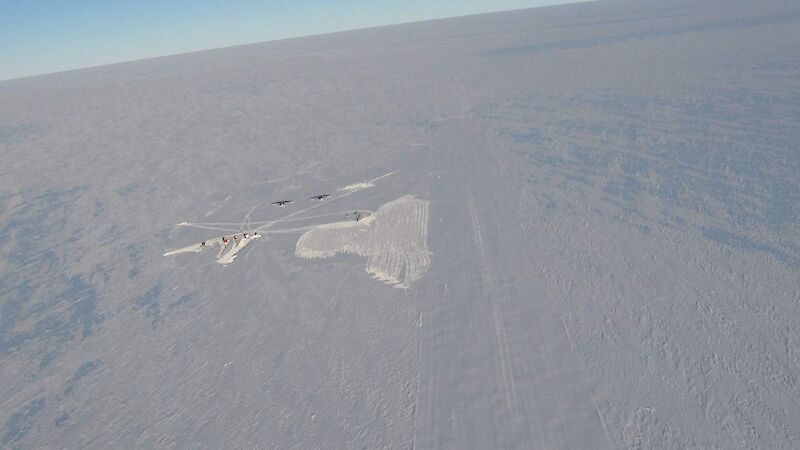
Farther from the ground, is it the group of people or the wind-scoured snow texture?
the group of people

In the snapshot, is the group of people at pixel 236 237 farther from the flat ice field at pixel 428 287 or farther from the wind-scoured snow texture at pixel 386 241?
the wind-scoured snow texture at pixel 386 241

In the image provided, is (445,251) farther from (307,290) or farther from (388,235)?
(307,290)

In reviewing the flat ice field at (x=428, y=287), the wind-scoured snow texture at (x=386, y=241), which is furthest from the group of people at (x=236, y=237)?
the wind-scoured snow texture at (x=386, y=241)

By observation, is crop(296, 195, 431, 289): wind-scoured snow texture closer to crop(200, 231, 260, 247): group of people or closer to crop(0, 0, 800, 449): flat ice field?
crop(0, 0, 800, 449): flat ice field

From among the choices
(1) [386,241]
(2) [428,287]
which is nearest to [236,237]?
(1) [386,241]

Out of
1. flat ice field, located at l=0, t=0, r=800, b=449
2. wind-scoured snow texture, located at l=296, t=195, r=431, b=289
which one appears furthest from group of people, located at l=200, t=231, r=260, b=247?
wind-scoured snow texture, located at l=296, t=195, r=431, b=289
